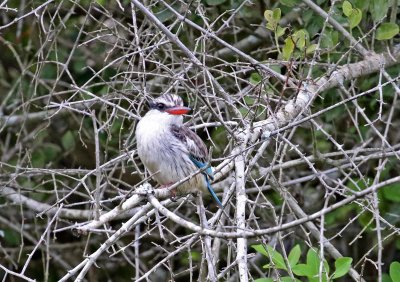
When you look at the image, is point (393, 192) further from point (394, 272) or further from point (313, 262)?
point (313, 262)

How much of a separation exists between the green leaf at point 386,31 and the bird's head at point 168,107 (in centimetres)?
115

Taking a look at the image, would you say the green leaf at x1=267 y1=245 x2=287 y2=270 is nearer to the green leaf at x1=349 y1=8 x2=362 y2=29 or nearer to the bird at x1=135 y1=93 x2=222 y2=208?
the bird at x1=135 y1=93 x2=222 y2=208

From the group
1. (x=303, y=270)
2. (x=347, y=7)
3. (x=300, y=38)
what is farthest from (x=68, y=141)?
(x=303, y=270)

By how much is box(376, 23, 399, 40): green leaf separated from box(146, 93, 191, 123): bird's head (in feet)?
3.78

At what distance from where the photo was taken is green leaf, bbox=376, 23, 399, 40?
4.82 metres

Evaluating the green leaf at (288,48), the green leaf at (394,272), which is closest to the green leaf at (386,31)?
the green leaf at (288,48)

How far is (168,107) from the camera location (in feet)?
15.3

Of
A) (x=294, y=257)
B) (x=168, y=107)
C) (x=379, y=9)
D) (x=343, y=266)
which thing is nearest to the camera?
(x=343, y=266)

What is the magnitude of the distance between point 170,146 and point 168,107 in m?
0.25

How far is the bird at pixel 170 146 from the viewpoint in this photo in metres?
4.67

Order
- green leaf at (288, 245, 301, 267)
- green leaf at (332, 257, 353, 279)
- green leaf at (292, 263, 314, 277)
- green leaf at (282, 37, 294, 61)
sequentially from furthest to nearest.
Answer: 1. green leaf at (282, 37, 294, 61)
2. green leaf at (288, 245, 301, 267)
3. green leaf at (292, 263, 314, 277)
4. green leaf at (332, 257, 353, 279)

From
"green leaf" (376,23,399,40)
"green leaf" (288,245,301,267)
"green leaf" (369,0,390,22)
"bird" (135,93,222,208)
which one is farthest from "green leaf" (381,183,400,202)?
"green leaf" (288,245,301,267)

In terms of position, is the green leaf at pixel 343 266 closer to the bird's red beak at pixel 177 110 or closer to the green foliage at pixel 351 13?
the bird's red beak at pixel 177 110

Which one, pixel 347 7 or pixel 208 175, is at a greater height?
pixel 347 7
